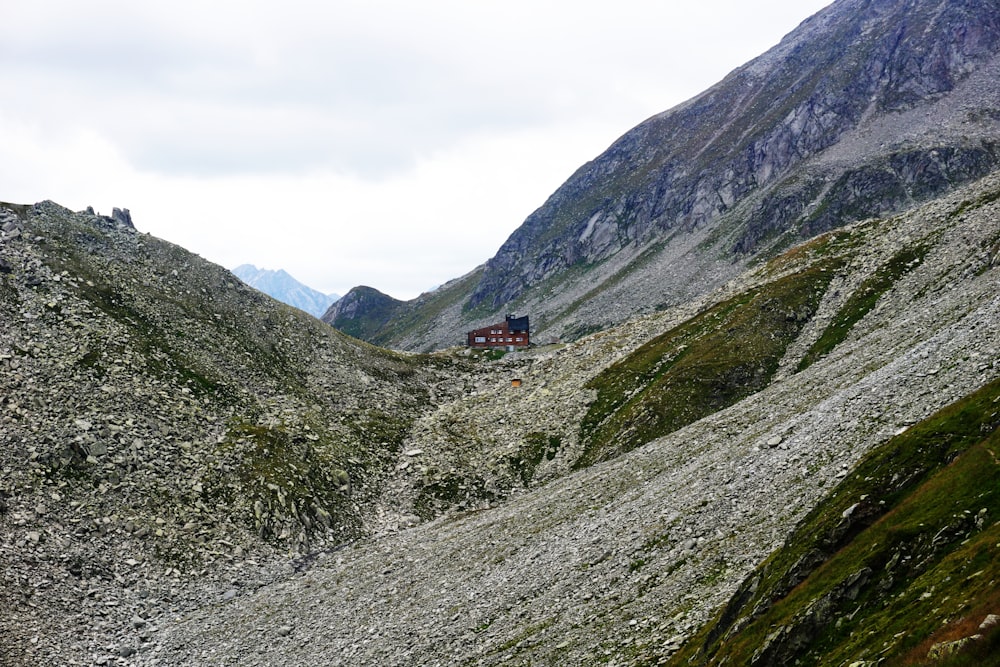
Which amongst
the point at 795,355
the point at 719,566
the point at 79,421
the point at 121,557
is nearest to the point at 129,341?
the point at 79,421

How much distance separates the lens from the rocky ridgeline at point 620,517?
34.3 meters

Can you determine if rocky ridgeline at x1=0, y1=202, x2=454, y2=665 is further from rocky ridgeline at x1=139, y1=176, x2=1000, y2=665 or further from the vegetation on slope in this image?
the vegetation on slope

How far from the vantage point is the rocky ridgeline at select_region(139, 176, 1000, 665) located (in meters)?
34.3

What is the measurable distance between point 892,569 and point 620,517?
22.5 m

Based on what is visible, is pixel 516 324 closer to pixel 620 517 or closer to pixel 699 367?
pixel 699 367

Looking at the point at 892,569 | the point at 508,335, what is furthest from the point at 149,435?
the point at 508,335

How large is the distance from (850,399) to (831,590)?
22.7 meters

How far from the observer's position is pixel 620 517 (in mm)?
44562

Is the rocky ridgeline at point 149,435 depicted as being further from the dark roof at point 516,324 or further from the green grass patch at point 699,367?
the dark roof at point 516,324

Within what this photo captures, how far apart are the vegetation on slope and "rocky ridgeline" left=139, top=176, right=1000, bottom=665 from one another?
200cm

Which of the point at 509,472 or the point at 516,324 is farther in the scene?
Answer: the point at 516,324

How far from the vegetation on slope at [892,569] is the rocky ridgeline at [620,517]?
200 centimetres

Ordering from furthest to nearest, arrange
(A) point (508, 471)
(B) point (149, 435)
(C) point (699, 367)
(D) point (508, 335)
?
(D) point (508, 335)
(C) point (699, 367)
(A) point (508, 471)
(B) point (149, 435)

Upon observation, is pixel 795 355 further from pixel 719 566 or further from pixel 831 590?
pixel 831 590
